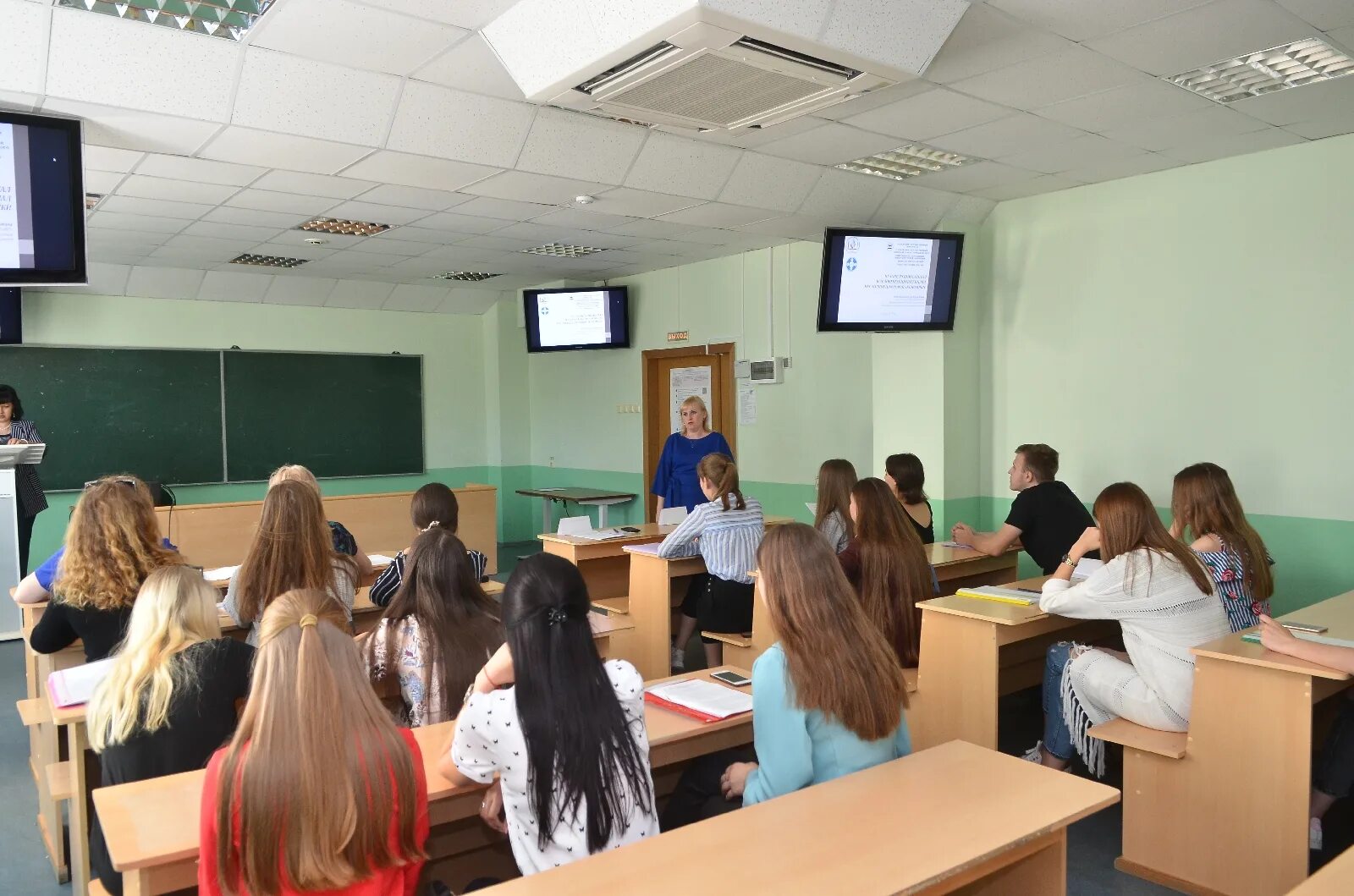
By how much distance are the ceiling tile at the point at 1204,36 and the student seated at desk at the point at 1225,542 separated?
59.1 inches

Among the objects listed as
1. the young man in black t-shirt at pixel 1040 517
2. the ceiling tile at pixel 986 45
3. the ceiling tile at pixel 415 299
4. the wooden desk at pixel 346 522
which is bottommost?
the wooden desk at pixel 346 522

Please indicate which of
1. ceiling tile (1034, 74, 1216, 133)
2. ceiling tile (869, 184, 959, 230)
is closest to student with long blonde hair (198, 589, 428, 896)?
ceiling tile (1034, 74, 1216, 133)

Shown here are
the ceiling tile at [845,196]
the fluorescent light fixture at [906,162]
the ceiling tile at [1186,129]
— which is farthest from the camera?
the ceiling tile at [845,196]

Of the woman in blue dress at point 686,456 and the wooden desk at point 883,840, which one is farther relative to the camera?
the woman in blue dress at point 686,456

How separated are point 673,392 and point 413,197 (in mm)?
3319

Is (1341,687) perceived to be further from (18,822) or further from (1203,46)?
(18,822)

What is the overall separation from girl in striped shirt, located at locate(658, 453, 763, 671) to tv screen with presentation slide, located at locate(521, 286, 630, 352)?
3.81m

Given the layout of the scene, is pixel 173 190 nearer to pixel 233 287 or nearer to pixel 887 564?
pixel 233 287

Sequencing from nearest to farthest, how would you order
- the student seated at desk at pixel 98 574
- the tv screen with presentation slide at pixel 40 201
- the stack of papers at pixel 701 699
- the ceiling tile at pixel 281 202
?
the stack of papers at pixel 701 699, the student seated at desk at pixel 98 574, the tv screen with presentation slide at pixel 40 201, the ceiling tile at pixel 281 202

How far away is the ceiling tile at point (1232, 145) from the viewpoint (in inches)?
172

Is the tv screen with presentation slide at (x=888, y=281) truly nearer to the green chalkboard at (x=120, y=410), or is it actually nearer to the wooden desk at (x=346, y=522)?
the wooden desk at (x=346, y=522)

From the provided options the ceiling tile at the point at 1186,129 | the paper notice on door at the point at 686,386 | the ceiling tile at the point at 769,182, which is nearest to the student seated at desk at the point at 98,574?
the ceiling tile at the point at 769,182

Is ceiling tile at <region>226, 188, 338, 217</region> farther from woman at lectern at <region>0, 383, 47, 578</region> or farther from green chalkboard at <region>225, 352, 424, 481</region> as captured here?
green chalkboard at <region>225, 352, 424, 481</region>

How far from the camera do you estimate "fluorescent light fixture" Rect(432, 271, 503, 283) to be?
803 centimetres
